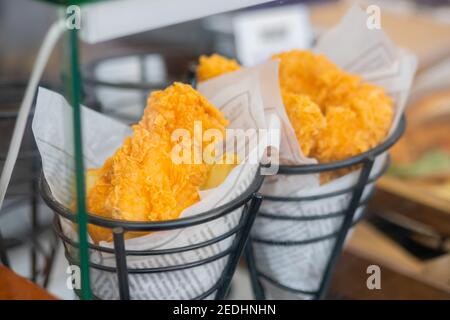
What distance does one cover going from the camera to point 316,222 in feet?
1.84

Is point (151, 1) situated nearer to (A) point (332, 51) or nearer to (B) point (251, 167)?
(B) point (251, 167)

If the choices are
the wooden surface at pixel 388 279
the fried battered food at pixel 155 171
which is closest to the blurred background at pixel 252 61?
the wooden surface at pixel 388 279

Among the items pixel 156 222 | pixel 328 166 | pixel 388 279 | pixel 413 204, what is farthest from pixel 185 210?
pixel 413 204

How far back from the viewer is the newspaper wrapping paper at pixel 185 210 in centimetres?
44

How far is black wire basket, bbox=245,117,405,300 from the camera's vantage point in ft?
1.75

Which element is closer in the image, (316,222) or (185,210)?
(185,210)

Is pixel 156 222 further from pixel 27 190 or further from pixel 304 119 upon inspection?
pixel 27 190

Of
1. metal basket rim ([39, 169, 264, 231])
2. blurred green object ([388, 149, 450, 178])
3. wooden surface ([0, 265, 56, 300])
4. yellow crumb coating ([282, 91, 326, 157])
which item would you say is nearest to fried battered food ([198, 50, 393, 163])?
yellow crumb coating ([282, 91, 326, 157])

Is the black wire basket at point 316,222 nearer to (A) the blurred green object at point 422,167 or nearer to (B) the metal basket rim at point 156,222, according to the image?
(B) the metal basket rim at point 156,222

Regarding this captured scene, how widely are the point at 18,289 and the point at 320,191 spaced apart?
264 mm

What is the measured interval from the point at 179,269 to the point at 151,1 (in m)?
0.20

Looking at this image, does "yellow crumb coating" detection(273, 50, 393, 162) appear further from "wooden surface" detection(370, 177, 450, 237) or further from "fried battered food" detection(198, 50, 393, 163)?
"wooden surface" detection(370, 177, 450, 237)

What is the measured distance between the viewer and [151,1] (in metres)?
0.46
